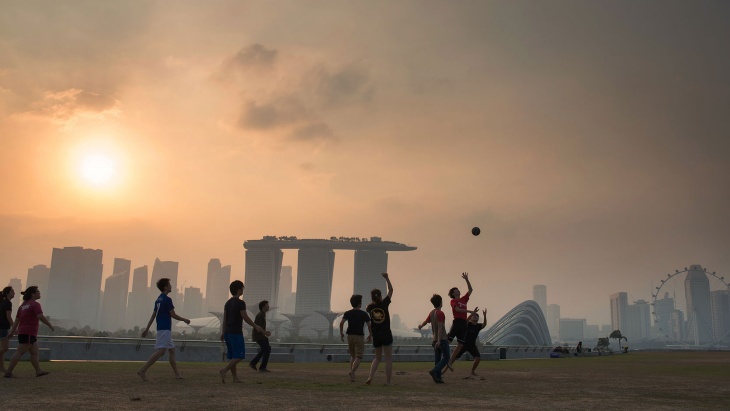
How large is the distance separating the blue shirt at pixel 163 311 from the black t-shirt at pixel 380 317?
4223mm

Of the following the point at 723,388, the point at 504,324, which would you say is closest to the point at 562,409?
the point at 723,388

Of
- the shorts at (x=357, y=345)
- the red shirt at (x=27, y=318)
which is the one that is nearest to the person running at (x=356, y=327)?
the shorts at (x=357, y=345)

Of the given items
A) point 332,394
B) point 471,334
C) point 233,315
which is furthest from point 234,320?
point 471,334

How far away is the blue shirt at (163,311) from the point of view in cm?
1330

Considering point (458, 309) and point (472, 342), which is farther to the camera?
point (472, 342)

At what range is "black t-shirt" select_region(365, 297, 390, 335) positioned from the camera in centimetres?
1360

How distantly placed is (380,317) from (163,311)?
455cm

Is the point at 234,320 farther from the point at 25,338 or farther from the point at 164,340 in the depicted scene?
the point at 25,338

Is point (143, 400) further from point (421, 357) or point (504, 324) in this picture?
point (504, 324)

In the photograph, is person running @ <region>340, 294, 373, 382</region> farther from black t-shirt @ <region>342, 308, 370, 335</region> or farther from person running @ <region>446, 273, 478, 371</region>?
person running @ <region>446, 273, 478, 371</region>

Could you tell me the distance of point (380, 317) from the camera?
13664mm

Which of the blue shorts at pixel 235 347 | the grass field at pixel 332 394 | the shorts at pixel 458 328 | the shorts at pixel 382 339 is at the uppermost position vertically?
the shorts at pixel 458 328

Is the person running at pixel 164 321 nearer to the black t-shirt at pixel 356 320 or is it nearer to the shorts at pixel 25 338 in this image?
the shorts at pixel 25 338

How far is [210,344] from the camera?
30953mm
